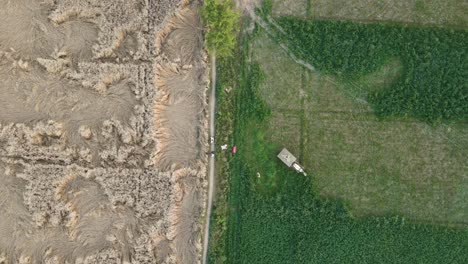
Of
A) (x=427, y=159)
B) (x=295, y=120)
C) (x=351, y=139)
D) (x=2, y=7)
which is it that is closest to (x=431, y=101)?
(x=427, y=159)

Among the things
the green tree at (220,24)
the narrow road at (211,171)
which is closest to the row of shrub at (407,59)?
the green tree at (220,24)

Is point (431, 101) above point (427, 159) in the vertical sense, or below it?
above

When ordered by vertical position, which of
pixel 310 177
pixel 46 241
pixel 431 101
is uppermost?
pixel 431 101

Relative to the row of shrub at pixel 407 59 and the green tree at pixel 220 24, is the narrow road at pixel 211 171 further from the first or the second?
the row of shrub at pixel 407 59

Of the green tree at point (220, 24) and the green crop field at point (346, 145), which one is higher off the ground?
the green tree at point (220, 24)

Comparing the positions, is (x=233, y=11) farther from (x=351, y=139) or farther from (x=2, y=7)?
(x=2, y=7)

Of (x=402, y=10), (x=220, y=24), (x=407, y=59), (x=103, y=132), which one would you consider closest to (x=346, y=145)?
(x=407, y=59)
